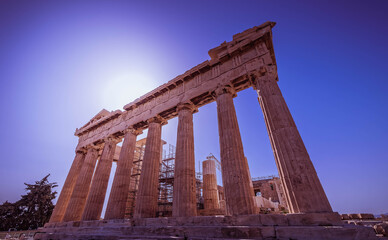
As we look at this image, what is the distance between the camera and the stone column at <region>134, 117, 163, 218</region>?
10.5 meters

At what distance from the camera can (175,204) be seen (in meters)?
9.39

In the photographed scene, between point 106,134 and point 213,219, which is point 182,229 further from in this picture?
point 106,134

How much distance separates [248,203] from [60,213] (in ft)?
60.5

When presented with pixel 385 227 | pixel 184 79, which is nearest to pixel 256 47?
pixel 184 79

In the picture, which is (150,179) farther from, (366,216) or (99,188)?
(366,216)

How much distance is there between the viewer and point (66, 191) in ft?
56.2

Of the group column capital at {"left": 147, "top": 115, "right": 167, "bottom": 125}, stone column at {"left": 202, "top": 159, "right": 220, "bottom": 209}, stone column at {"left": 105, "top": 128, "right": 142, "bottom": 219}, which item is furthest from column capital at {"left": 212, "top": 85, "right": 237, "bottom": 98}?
stone column at {"left": 202, "top": 159, "right": 220, "bottom": 209}

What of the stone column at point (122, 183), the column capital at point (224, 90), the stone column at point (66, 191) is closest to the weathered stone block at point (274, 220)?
the column capital at point (224, 90)

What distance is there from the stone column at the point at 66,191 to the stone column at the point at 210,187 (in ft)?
47.5

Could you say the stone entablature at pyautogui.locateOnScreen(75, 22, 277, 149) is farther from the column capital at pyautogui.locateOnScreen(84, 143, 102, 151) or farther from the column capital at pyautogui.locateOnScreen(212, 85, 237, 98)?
the column capital at pyautogui.locateOnScreen(84, 143, 102, 151)

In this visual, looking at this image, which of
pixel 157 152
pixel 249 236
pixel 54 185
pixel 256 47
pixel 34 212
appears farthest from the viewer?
pixel 54 185

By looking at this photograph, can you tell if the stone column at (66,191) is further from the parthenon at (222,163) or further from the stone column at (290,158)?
the stone column at (290,158)

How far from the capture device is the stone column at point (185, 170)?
916 cm

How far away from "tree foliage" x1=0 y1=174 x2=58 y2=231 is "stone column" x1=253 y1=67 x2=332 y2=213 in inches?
1593
